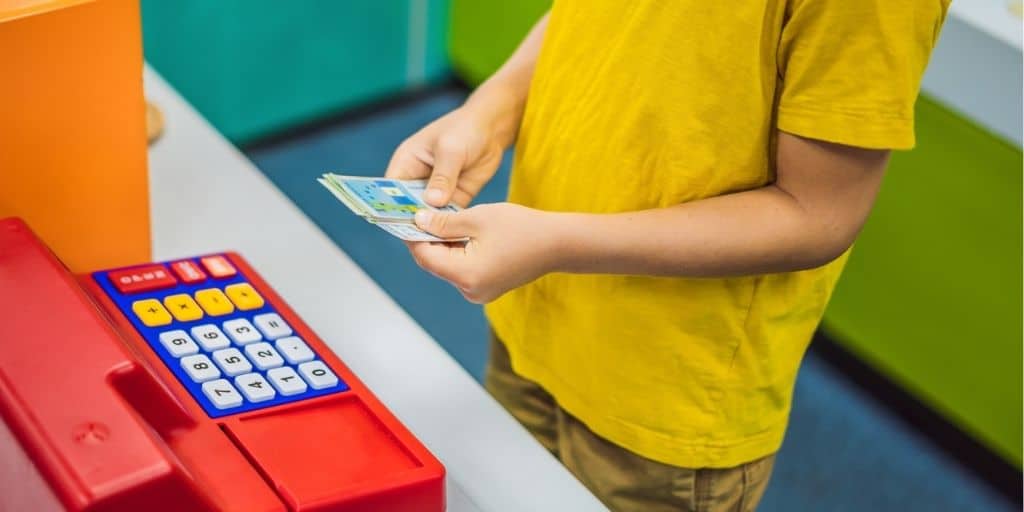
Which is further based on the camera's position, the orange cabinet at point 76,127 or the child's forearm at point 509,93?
the child's forearm at point 509,93

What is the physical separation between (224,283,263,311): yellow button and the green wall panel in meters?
1.18

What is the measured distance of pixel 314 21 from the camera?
7.62 ft

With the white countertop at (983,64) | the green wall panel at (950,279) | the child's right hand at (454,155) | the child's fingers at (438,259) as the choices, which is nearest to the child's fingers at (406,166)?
the child's right hand at (454,155)

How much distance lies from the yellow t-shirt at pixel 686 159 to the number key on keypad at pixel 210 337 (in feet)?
0.86

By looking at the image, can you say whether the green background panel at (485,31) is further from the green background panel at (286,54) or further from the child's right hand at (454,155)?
the child's right hand at (454,155)

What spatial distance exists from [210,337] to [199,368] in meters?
0.03

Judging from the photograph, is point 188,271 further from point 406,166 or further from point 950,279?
point 950,279

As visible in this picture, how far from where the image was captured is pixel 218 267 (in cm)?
79

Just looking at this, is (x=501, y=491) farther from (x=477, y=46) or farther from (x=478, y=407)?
(x=477, y=46)

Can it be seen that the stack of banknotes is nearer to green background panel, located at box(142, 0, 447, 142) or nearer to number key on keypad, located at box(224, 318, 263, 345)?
number key on keypad, located at box(224, 318, 263, 345)

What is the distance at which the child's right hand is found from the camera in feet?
2.84

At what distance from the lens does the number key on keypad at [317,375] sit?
0.71 meters

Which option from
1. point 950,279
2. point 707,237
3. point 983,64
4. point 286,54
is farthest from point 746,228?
point 286,54

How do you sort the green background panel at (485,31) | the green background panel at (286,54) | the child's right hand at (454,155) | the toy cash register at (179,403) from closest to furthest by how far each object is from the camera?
the toy cash register at (179,403) < the child's right hand at (454,155) < the green background panel at (286,54) < the green background panel at (485,31)
